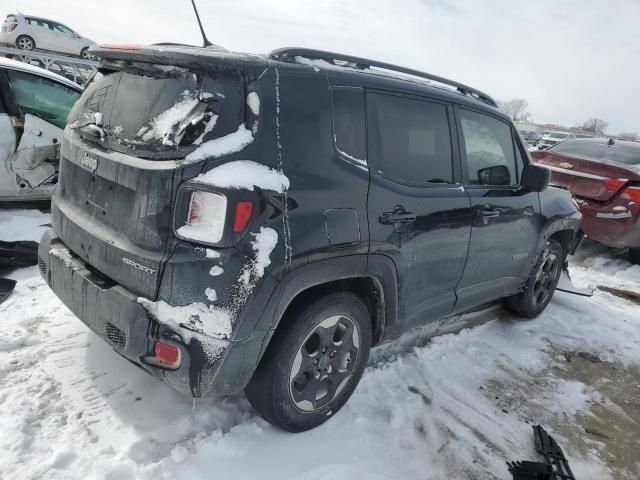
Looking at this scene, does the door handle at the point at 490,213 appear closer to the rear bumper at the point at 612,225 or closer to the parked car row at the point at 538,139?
the rear bumper at the point at 612,225

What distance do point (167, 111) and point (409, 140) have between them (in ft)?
4.55

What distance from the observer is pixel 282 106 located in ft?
7.00

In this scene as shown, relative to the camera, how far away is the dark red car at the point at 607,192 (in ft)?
20.1

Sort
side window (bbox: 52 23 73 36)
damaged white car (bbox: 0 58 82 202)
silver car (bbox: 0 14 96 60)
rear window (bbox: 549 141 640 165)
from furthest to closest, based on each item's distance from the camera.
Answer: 1. side window (bbox: 52 23 73 36)
2. silver car (bbox: 0 14 96 60)
3. rear window (bbox: 549 141 640 165)
4. damaged white car (bbox: 0 58 82 202)

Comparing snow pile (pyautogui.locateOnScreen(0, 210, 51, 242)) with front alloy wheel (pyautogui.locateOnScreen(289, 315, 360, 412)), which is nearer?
front alloy wheel (pyautogui.locateOnScreen(289, 315, 360, 412))

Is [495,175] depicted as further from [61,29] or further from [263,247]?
[61,29]

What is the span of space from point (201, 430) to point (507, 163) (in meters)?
2.91

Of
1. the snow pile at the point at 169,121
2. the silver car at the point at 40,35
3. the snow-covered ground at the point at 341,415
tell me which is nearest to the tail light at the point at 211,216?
the snow pile at the point at 169,121

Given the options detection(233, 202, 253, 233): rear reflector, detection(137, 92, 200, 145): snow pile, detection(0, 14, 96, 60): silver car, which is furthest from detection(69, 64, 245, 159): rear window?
detection(0, 14, 96, 60): silver car

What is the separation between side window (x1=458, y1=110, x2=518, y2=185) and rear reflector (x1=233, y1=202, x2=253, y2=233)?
6.07 feet

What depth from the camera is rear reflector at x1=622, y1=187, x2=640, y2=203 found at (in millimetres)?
6051

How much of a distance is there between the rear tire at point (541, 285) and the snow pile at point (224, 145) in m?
3.36

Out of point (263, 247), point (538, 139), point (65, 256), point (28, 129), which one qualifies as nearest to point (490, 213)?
point (263, 247)

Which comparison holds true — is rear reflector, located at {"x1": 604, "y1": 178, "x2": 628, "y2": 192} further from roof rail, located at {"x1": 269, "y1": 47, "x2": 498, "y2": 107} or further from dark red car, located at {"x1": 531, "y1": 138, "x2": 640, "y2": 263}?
roof rail, located at {"x1": 269, "y1": 47, "x2": 498, "y2": 107}
